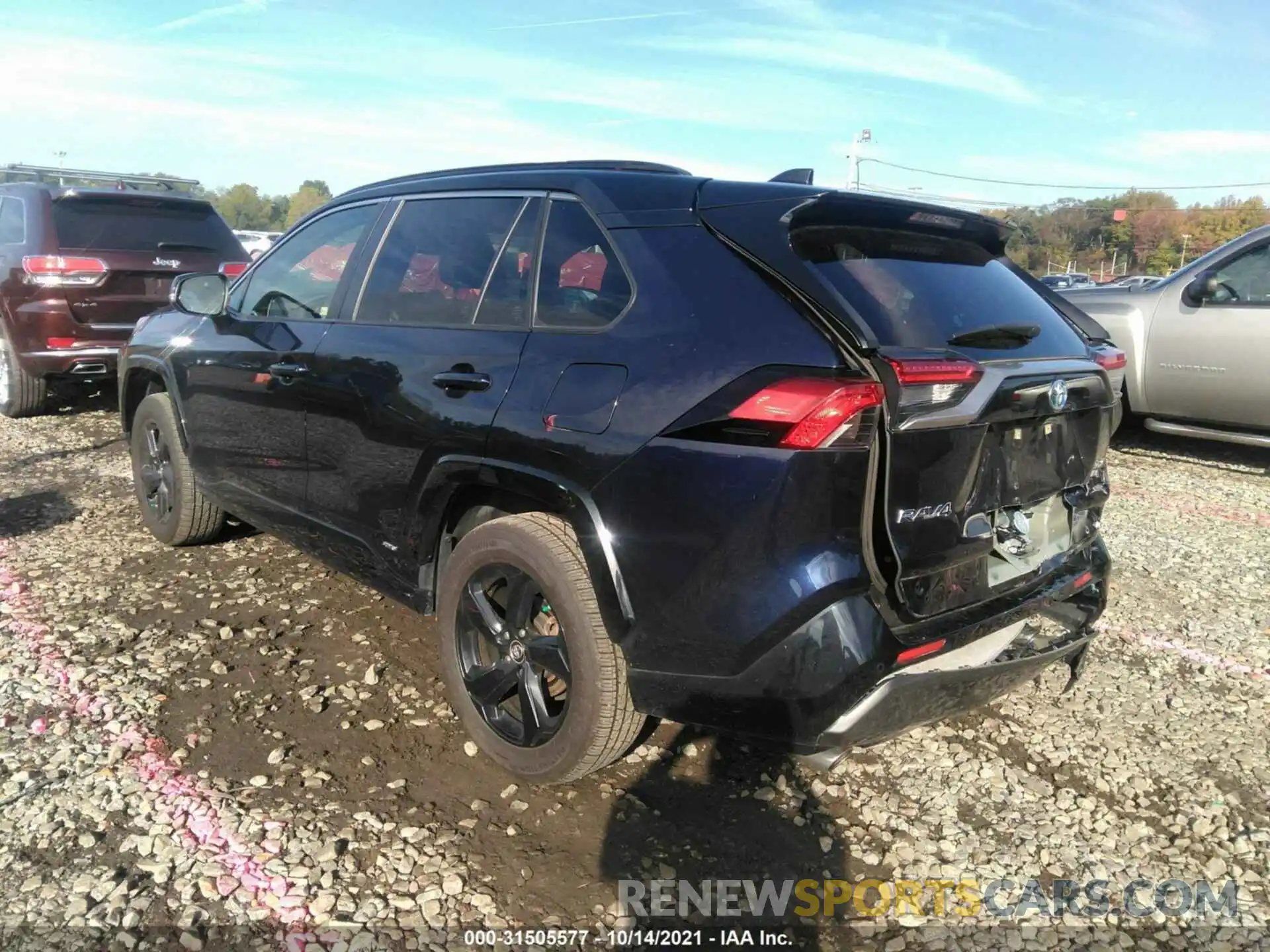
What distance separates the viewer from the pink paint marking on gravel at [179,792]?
2307mm

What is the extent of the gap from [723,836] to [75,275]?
701 cm

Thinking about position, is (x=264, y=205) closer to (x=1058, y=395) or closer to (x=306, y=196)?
(x=306, y=196)

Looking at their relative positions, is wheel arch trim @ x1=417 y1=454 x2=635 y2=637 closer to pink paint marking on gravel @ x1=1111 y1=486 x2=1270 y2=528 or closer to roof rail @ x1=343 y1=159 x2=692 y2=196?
roof rail @ x1=343 y1=159 x2=692 y2=196

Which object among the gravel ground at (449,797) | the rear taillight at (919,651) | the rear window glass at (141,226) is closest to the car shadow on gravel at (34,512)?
the gravel ground at (449,797)

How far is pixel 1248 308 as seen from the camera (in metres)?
6.58

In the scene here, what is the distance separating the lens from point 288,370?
11.6 feet

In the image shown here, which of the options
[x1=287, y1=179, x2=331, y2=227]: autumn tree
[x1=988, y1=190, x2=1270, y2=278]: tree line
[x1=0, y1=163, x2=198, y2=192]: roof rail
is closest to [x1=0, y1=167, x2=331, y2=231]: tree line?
[x1=287, y1=179, x2=331, y2=227]: autumn tree

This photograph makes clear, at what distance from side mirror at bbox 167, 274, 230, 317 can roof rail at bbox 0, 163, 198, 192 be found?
5.05m

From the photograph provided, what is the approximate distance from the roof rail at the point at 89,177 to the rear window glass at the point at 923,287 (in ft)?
27.1

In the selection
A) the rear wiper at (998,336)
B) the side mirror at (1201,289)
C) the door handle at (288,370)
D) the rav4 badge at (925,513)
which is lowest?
the rav4 badge at (925,513)

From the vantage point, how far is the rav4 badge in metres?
2.17

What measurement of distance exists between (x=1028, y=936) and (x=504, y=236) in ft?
8.10

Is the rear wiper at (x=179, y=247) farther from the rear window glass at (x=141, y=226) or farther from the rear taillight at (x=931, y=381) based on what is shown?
the rear taillight at (x=931, y=381)

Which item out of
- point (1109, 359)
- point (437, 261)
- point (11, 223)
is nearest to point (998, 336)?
point (1109, 359)
